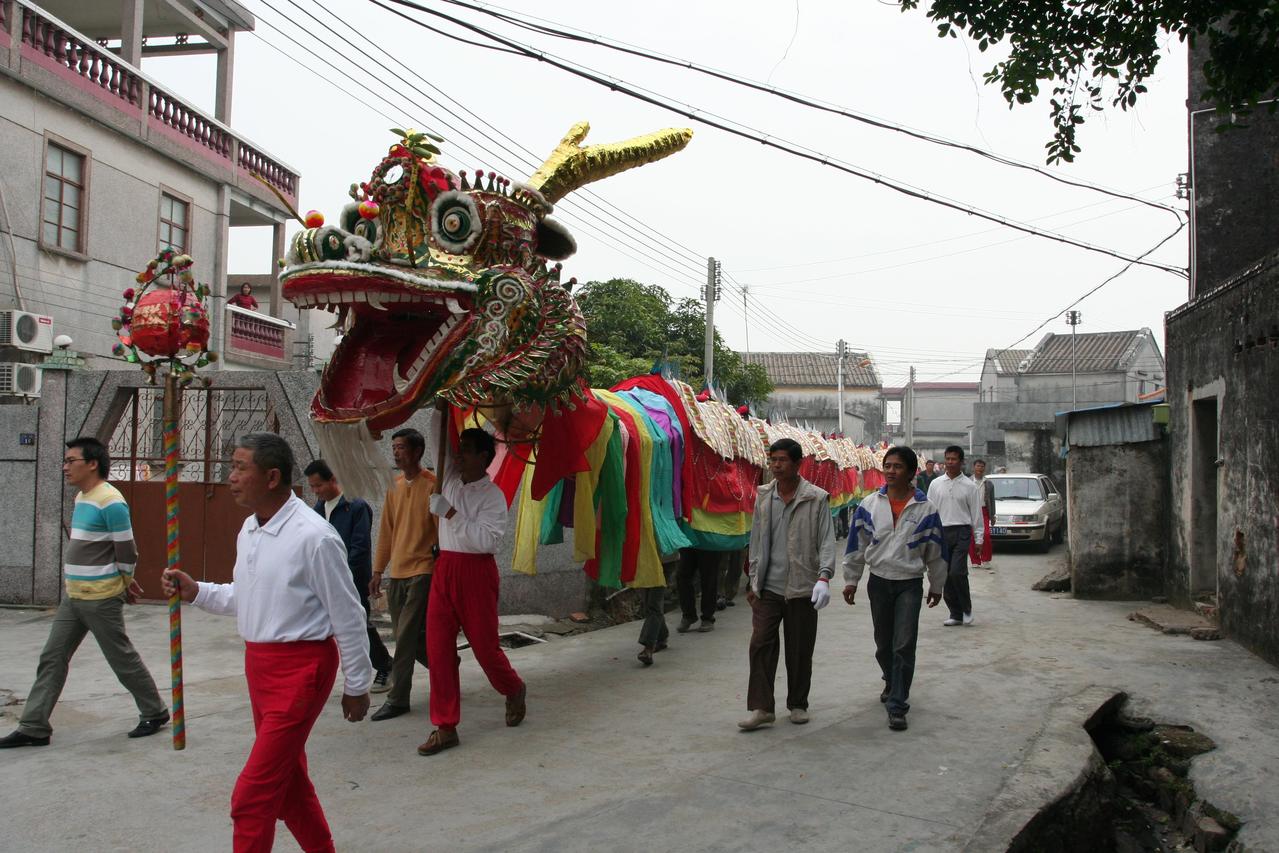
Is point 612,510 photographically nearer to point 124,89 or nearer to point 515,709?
point 515,709

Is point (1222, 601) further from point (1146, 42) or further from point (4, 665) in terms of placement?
point (4, 665)

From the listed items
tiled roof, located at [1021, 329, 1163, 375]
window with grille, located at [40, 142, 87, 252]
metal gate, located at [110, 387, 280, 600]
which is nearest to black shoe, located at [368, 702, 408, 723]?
metal gate, located at [110, 387, 280, 600]

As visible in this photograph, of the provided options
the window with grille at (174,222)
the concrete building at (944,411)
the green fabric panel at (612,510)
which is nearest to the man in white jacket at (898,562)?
the green fabric panel at (612,510)

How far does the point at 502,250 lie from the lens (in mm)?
5551

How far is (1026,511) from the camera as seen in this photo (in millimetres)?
18281

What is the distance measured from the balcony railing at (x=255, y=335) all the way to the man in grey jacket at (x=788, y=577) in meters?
11.8

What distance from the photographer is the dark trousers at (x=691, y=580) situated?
9602 mm

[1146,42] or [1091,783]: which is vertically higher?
[1146,42]

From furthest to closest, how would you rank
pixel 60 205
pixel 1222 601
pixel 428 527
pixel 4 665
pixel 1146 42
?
pixel 60 205, pixel 1222 601, pixel 4 665, pixel 428 527, pixel 1146 42

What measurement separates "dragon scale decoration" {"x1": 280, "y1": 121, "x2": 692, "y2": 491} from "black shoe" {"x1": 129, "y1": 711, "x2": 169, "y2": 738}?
178 centimetres

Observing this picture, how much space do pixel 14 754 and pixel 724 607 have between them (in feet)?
23.7

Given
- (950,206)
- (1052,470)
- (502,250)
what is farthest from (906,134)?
(1052,470)

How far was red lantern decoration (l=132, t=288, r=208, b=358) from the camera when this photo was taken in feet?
15.9

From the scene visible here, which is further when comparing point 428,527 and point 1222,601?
point 1222,601
